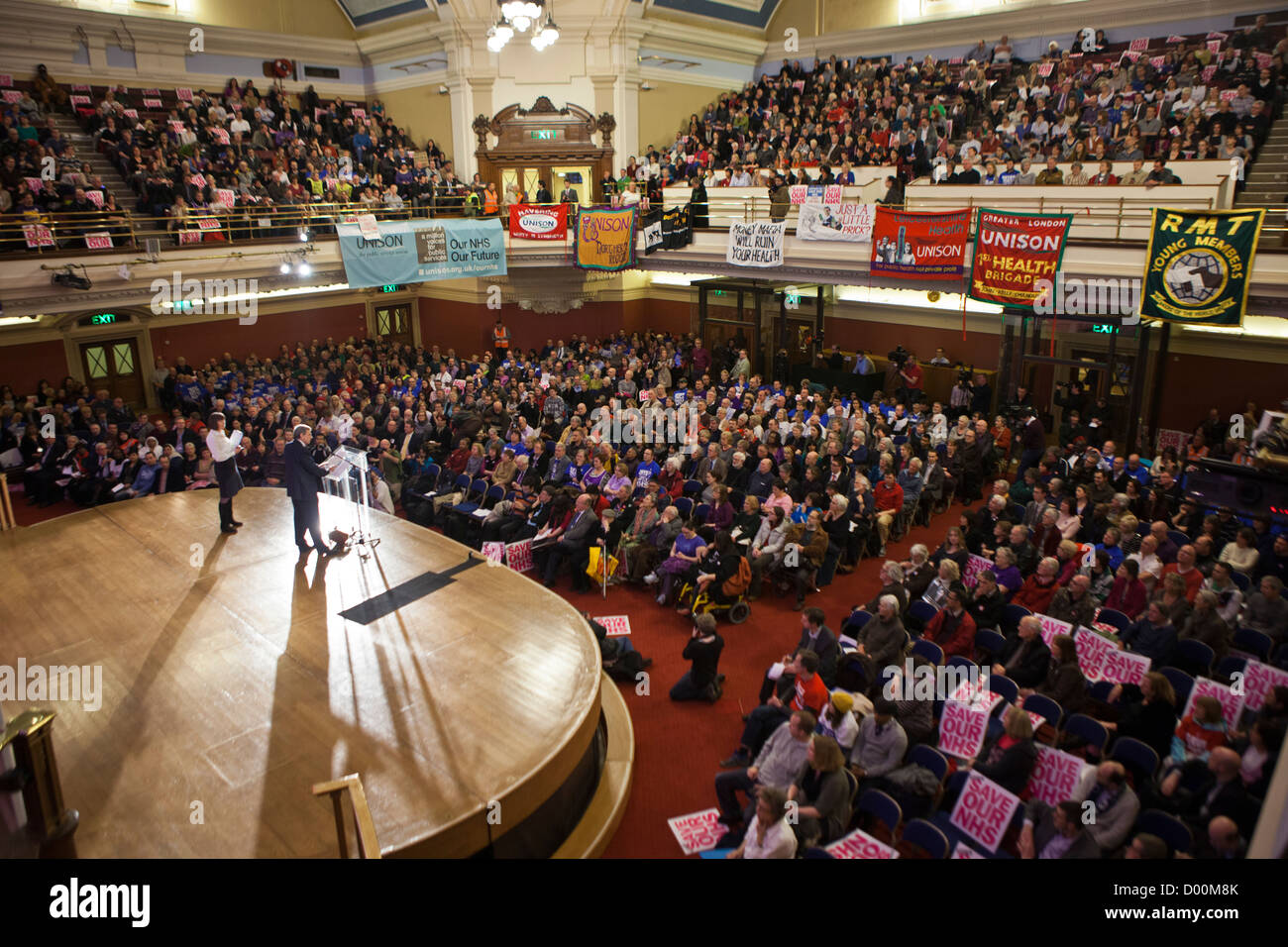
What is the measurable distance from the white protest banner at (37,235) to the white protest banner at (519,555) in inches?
366

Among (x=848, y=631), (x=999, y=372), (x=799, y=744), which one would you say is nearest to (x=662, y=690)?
(x=848, y=631)

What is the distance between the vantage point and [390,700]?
5.55m

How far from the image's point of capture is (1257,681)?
5.31 m

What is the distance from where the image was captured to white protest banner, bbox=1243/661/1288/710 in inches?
205

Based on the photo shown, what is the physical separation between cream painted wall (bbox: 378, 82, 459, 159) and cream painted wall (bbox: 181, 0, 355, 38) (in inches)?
85.0

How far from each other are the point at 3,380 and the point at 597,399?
1161 centimetres

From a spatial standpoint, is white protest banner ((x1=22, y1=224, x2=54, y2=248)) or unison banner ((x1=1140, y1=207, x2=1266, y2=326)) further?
white protest banner ((x1=22, y1=224, x2=54, y2=248))

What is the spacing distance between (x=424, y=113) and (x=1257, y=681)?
21.0 m

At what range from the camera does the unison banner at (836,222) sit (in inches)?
521

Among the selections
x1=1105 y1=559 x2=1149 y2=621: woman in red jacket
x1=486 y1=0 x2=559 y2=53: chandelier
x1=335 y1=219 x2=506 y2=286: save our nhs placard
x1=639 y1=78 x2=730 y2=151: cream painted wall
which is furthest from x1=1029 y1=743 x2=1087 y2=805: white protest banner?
x1=639 y1=78 x2=730 y2=151: cream painted wall

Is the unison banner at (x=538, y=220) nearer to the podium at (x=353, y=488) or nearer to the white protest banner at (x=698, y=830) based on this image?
the podium at (x=353, y=488)

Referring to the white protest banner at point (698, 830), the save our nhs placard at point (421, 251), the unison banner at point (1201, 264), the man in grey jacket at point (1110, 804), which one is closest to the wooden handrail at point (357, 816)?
the white protest banner at point (698, 830)

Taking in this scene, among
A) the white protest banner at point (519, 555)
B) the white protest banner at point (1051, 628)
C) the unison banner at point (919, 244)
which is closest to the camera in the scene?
the white protest banner at point (1051, 628)

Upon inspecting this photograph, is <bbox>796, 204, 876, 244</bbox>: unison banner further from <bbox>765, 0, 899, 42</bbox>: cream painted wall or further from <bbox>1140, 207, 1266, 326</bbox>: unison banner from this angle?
<bbox>765, 0, 899, 42</bbox>: cream painted wall
